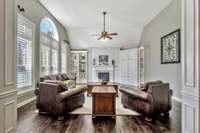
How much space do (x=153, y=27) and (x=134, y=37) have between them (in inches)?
101

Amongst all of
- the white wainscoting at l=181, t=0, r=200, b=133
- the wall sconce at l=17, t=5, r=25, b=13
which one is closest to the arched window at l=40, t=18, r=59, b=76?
the wall sconce at l=17, t=5, r=25, b=13

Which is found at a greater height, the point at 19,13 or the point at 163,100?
the point at 19,13

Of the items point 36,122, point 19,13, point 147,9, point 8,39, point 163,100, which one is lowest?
point 36,122

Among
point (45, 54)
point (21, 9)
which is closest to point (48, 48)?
point (45, 54)

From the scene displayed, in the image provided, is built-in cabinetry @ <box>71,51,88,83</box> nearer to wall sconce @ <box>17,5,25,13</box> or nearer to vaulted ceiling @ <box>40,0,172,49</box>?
vaulted ceiling @ <box>40,0,172,49</box>

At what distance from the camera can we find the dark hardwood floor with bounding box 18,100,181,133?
11.0ft

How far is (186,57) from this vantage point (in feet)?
8.35

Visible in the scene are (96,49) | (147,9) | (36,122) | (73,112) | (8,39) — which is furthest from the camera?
(96,49)

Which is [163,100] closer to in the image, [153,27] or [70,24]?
[153,27]

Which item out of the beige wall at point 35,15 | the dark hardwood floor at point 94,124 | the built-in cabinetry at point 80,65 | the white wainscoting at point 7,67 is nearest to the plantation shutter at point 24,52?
the beige wall at point 35,15

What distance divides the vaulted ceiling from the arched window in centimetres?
60

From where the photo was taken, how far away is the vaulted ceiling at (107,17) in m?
6.03

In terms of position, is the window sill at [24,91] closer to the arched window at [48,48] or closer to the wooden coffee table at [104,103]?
the arched window at [48,48]

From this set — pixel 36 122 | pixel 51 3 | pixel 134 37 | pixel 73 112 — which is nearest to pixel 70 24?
pixel 51 3
